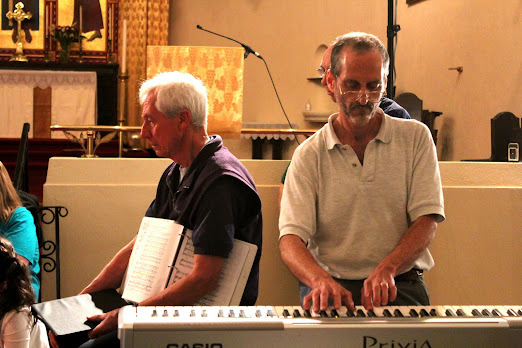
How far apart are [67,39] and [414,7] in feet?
13.0

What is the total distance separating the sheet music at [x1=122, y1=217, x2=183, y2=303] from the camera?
95.4 inches

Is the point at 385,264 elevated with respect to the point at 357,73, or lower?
lower

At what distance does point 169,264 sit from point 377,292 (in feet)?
2.77

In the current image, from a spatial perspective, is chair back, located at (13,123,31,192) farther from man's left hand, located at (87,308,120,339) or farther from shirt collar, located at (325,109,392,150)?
shirt collar, located at (325,109,392,150)

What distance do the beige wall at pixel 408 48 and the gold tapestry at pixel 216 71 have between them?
3055 millimetres

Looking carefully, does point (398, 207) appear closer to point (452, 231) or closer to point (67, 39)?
point (452, 231)

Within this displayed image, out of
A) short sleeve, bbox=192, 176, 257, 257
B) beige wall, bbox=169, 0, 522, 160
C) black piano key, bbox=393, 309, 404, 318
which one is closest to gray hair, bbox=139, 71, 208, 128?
short sleeve, bbox=192, 176, 257, 257

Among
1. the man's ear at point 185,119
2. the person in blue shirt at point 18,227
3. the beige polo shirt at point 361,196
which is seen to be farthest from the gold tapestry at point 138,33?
the beige polo shirt at point 361,196

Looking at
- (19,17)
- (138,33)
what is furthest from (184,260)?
(19,17)

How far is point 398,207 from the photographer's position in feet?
7.25

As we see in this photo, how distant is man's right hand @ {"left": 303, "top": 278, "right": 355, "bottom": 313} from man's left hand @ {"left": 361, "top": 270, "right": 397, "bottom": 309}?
0.05 metres

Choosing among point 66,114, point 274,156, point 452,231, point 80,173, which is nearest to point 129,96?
point 66,114

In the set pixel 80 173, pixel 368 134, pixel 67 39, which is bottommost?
pixel 80 173

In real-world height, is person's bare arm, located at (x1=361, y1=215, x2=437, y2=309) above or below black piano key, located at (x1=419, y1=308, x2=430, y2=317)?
above
